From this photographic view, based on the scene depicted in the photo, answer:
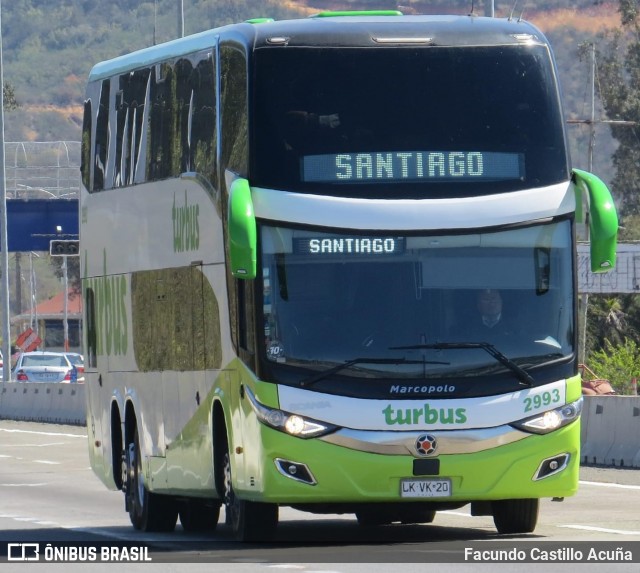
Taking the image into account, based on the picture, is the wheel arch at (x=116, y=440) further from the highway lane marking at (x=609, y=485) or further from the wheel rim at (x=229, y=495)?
the highway lane marking at (x=609, y=485)

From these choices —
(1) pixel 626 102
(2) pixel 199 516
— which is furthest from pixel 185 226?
(1) pixel 626 102

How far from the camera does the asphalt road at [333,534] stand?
1334 centimetres

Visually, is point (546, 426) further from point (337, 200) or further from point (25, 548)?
point (25, 548)

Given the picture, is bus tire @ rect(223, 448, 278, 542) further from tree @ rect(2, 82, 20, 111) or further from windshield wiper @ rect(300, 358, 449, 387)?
tree @ rect(2, 82, 20, 111)

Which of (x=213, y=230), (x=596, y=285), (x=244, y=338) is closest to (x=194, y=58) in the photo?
(x=213, y=230)

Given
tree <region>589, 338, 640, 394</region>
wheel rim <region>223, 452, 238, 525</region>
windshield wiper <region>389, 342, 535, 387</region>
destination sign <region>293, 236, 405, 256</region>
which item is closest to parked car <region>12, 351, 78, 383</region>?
tree <region>589, 338, 640, 394</region>

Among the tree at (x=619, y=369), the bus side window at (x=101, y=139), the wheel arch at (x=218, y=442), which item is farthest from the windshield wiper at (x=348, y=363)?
the tree at (x=619, y=369)

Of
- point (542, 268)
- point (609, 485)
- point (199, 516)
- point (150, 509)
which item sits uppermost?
point (542, 268)

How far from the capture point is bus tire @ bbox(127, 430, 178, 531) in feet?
56.7

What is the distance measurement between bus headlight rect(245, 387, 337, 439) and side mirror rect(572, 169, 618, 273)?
218 cm

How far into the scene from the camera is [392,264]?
13.8 metres

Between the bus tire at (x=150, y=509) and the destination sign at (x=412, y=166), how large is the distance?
4539mm

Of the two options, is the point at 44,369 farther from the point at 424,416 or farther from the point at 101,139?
the point at 424,416

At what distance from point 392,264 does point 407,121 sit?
105cm
